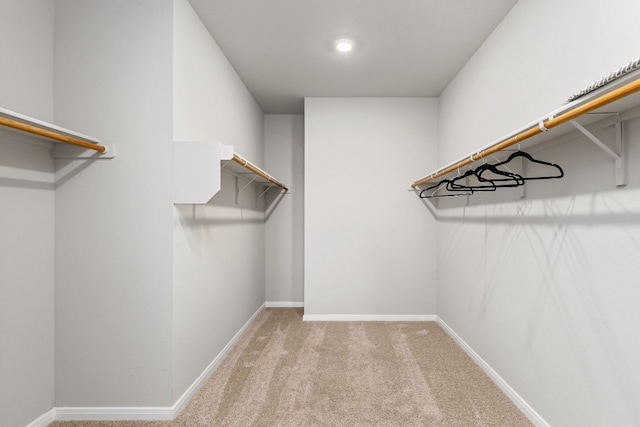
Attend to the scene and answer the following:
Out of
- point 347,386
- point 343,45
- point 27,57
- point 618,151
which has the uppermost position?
point 343,45

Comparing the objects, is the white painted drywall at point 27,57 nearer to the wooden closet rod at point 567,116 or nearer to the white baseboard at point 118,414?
the white baseboard at point 118,414

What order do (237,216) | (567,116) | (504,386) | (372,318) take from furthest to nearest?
(372,318) → (237,216) → (504,386) → (567,116)

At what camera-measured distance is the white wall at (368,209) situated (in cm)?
392

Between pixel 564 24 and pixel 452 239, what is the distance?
208 centimetres

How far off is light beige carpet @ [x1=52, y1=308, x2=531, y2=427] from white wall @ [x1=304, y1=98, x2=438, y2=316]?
0.58 meters

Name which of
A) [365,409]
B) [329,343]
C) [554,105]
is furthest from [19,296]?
[554,105]

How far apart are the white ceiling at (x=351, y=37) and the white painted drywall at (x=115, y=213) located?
0.58m

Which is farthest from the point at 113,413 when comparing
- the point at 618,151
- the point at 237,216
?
the point at 618,151

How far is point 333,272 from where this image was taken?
3.95 metres

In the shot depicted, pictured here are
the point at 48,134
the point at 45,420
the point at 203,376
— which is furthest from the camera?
the point at 203,376

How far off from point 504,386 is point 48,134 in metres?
2.92

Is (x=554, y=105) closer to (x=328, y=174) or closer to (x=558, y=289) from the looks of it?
(x=558, y=289)

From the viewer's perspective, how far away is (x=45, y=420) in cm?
191

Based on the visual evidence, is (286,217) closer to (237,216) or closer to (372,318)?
(237,216)
